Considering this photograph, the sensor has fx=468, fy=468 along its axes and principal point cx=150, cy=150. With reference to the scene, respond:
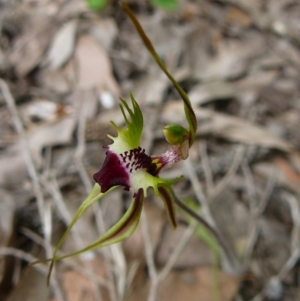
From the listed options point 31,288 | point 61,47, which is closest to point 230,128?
point 61,47

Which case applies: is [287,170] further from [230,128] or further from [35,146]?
[35,146]

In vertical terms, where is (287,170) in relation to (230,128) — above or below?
below

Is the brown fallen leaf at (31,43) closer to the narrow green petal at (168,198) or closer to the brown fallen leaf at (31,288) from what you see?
the brown fallen leaf at (31,288)

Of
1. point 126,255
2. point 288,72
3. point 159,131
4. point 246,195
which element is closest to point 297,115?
point 288,72

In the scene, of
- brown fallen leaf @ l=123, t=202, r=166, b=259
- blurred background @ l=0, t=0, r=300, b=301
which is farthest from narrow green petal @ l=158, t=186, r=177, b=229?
brown fallen leaf @ l=123, t=202, r=166, b=259

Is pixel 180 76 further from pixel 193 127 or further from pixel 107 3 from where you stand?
pixel 193 127
